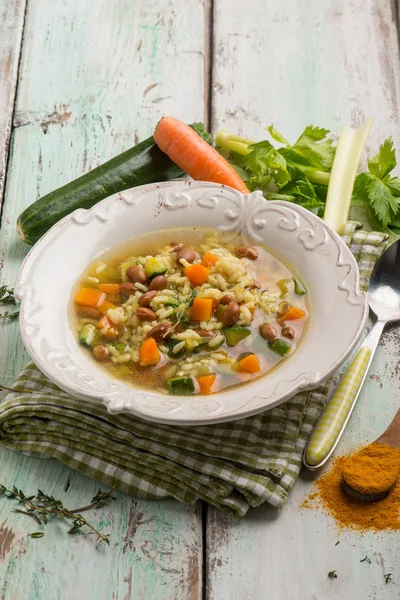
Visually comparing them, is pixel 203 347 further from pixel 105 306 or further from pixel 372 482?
pixel 372 482

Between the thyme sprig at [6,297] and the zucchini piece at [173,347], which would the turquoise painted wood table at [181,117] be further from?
the zucchini piece at [173,347]

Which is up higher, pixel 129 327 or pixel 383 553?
pixel 129 327

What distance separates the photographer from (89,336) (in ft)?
11.6

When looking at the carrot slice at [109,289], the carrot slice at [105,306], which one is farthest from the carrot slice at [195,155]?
the carrot slice at [105,306]

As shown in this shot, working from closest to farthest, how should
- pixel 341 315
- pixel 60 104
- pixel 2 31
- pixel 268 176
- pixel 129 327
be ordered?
pixel 341 315
pixel 129 327
pixel 268 176
pixel 60 104
pixel 2 31

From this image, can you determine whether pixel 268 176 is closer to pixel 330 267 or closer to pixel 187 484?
pixel 330 267

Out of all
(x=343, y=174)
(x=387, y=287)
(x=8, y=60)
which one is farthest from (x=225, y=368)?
(x=8, y=60)

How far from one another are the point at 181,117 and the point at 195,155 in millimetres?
831

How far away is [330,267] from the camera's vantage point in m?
3.66

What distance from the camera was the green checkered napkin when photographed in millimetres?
3221

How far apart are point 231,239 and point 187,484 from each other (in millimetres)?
1460

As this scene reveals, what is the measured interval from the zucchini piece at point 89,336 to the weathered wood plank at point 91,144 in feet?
1.80

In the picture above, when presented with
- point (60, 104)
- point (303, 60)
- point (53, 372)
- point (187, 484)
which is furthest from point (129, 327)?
point (303, 60)

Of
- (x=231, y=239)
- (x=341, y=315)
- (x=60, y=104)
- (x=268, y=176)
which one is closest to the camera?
(x=341, y=315)
